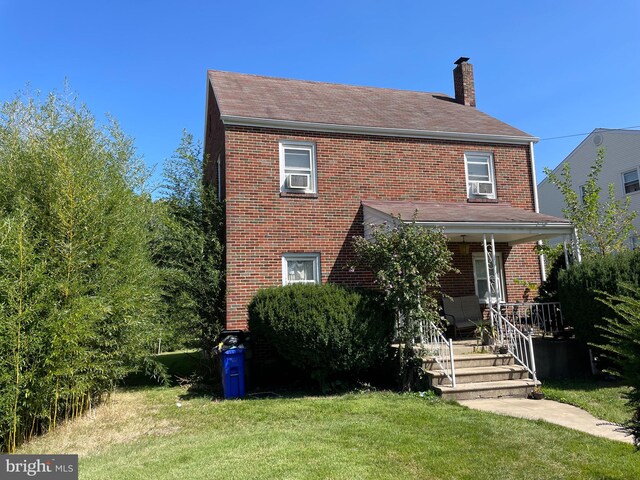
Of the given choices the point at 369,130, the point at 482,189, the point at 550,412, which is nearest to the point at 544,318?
the point at 550,412

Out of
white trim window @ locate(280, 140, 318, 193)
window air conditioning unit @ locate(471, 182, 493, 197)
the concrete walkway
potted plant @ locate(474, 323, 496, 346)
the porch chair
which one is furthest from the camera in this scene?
window air conditioning unit @ locate(471, 182, 493, 197)

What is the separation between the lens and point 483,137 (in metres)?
12.6

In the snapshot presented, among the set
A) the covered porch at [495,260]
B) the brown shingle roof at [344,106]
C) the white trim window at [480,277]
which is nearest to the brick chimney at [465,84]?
the brown shingle roof at [344,106]

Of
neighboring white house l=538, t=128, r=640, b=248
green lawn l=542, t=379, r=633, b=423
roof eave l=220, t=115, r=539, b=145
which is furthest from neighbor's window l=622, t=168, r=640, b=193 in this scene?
green lawn l=542, t=379, r=633, b=423

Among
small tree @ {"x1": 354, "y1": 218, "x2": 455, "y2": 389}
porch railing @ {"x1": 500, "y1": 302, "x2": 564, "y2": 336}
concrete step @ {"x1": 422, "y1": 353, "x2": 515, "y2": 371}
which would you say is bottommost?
concrete step @ {"x1": 422, "y1": 353, "x2": 515, "y2": 371}

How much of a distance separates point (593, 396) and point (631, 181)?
15923 mm

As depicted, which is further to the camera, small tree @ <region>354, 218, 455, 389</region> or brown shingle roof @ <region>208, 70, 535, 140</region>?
brown shingle roof @ <region>208, 70, 535, 140</region>

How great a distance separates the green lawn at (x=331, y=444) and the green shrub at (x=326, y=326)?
692 mm

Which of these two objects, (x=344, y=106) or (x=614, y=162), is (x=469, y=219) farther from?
(x=614, y=162)

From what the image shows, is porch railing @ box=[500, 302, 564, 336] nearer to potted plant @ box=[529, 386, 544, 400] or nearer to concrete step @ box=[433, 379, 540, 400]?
concrete step @ box=[433, 379, 540, 400]

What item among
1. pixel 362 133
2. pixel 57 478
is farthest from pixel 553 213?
pixel 57 478

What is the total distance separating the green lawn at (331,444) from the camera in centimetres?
464

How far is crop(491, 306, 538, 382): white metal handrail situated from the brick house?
77 centimetres

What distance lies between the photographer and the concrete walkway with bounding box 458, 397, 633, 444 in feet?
19.3
